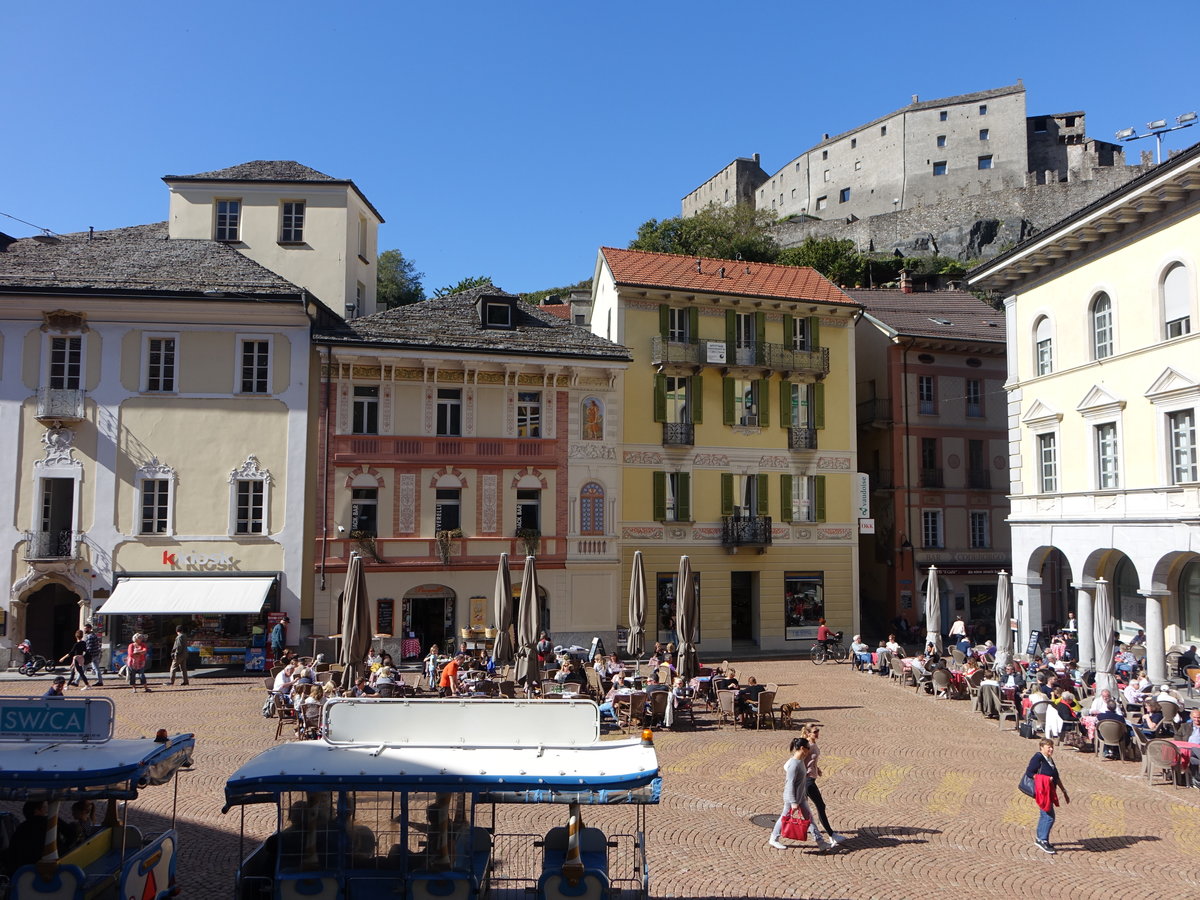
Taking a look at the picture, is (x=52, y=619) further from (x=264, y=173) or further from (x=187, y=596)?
(x=264, y=173)

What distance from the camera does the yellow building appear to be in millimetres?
31531

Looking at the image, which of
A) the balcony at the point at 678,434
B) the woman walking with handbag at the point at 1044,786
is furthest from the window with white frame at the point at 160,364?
the woman walking with handbag at the point at 1044,786

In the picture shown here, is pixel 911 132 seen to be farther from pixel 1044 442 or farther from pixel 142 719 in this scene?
pixel 142 719

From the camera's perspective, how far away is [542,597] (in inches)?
1161

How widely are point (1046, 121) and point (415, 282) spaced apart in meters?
64.2

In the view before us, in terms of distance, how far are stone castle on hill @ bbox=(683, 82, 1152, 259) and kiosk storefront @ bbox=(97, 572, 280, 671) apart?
71365 mm

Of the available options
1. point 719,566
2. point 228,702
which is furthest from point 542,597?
point 228,702

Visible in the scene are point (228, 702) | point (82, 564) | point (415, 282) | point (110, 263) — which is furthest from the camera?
point (415, 282)

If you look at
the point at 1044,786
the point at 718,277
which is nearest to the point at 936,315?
the point at 718,277

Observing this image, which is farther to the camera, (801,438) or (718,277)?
(718,277)

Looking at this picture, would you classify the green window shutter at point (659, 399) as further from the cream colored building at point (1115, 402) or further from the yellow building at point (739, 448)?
the cream colored building at point (1115, 402)

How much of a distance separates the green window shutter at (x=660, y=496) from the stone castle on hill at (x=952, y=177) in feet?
196

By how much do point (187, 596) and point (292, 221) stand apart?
1478 cm

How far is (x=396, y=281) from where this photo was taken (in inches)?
2783
